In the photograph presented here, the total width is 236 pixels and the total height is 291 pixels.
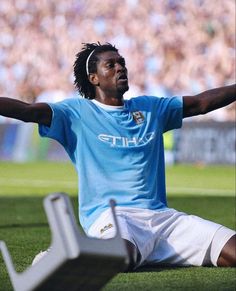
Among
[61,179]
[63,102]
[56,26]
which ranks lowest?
[61,179]

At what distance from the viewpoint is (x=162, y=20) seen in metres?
41.5

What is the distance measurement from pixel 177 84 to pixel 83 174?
1381 inches

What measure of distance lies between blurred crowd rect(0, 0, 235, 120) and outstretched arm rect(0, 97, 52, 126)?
112 ft

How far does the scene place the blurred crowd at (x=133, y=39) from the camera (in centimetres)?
4116

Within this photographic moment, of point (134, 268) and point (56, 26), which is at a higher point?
point (56, 26)

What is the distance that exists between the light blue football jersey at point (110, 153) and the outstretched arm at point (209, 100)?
0.95 feet

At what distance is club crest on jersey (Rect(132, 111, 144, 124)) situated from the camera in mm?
7156

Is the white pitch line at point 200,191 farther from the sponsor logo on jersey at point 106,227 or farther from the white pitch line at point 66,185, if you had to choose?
the sponsor logo on jersey at point 106,227

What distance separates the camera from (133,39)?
41.9 metres

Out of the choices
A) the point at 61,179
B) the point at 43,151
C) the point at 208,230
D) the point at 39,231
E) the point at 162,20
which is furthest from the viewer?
the point at 162,20

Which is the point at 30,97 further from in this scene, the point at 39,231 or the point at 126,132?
the point at 126,132

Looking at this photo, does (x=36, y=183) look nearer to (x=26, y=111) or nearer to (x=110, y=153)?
(x=110, y=153)

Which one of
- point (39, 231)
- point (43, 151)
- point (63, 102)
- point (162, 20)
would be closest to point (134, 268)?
point (63, 102)


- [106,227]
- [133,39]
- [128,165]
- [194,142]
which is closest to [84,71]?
[128,165]
